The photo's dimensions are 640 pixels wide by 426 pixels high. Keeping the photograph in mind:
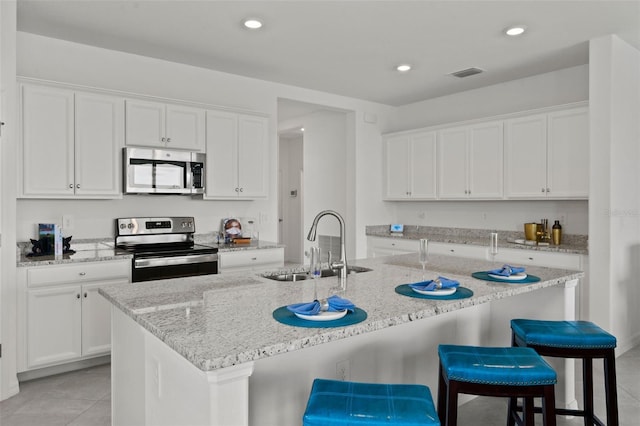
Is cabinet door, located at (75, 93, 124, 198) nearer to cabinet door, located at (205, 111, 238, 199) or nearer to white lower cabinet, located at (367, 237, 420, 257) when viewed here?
cabinet door, located at (205, 111, 238, 199)

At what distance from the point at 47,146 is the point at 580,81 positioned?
4925mm

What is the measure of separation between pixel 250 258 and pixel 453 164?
2712 millimetres

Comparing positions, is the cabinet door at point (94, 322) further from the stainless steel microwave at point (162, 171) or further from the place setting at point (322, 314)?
the place setting at point (322, 314)

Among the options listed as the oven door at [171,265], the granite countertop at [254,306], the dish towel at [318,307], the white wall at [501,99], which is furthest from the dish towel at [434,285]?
the white wall at [501,99]

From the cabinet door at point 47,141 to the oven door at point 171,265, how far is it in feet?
2.67

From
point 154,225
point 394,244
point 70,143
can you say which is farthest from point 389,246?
point 70,143

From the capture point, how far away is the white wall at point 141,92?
3.62m

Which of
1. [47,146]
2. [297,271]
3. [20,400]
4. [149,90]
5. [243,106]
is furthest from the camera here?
[243,106]

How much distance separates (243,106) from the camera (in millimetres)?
4762

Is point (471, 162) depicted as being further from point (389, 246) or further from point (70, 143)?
point (70, 143)

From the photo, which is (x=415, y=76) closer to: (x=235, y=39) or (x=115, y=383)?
(x=235, y=39)

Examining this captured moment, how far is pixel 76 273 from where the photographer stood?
3.23m

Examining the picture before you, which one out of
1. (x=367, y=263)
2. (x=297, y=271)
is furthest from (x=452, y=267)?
(x=297, y=271)

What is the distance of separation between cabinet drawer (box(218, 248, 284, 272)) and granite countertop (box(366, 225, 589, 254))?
186cm
